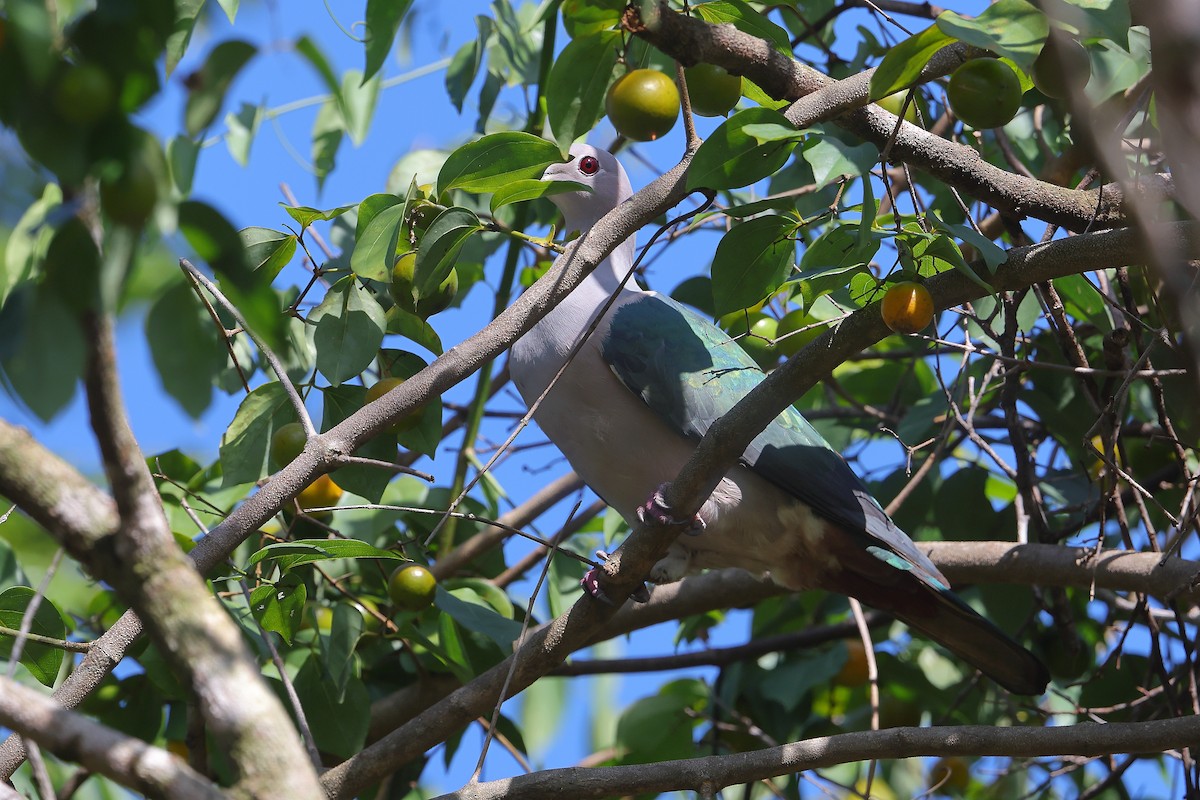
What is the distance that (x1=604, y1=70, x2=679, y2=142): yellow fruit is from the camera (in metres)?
1.97

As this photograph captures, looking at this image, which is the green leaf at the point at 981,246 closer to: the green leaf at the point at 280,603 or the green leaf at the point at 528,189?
the green leaf at the point at 528,189

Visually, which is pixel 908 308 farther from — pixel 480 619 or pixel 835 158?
pixel 480 619

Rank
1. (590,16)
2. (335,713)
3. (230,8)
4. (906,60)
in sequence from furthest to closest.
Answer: (335,713), (590,16), (230,8), (906,60)

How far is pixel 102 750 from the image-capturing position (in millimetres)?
1044

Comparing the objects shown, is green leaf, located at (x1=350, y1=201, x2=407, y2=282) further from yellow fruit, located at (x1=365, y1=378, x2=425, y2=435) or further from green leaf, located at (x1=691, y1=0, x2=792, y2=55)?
green leaf, located at (x1=691, y1=0, x2=792, y2=55)

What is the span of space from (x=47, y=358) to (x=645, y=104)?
1.29 m

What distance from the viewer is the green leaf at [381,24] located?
1.63 m

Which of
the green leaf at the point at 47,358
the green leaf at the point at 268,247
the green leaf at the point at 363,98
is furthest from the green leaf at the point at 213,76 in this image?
the green leaf at the point at 363,98

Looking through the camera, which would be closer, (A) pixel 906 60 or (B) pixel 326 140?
(A) pixel 906 60

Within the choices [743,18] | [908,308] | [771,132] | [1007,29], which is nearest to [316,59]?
[771,132]

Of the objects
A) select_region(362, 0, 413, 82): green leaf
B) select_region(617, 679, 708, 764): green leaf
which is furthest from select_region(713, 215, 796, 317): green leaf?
select_region(617, 679, 708, 764): green leaf

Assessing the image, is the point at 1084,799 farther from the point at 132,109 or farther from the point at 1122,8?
the point at 132,109

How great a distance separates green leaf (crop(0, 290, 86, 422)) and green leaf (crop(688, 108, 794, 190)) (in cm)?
→ 98

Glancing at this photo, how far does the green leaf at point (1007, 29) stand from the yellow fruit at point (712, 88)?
1.97 ft
